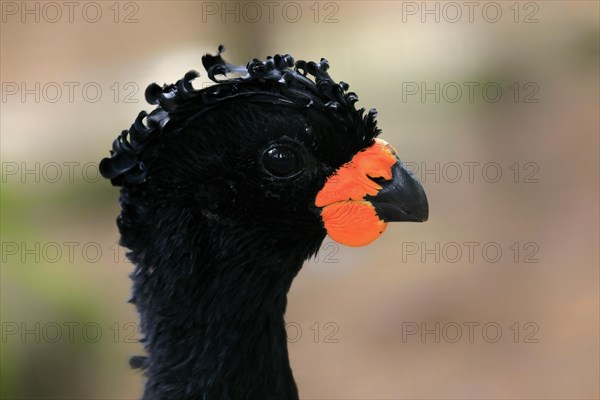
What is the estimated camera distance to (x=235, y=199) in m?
1.97

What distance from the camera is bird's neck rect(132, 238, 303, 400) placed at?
2.04m

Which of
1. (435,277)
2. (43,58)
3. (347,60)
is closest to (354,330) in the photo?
(435,277)

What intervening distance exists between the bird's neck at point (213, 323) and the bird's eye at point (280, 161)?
0.76 ft

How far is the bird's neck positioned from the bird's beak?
18cm

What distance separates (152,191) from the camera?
2.00 metres

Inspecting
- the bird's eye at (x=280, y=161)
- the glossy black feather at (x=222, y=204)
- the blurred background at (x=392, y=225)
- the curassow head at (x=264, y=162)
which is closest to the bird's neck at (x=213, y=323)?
the glossy black feather at (x=222, y=204)

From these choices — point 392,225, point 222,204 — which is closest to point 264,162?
point 222,204

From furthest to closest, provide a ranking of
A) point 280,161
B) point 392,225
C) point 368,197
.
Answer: point 392,225 < point 368,197 < point 280,161

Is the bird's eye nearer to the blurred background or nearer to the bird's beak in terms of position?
the bird's beak

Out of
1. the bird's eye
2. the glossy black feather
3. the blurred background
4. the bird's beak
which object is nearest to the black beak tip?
the bird's beak

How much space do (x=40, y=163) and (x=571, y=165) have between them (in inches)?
207

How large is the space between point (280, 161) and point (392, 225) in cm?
474

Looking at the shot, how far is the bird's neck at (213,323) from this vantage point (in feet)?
6.70

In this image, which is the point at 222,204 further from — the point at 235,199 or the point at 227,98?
the point at 227,98
